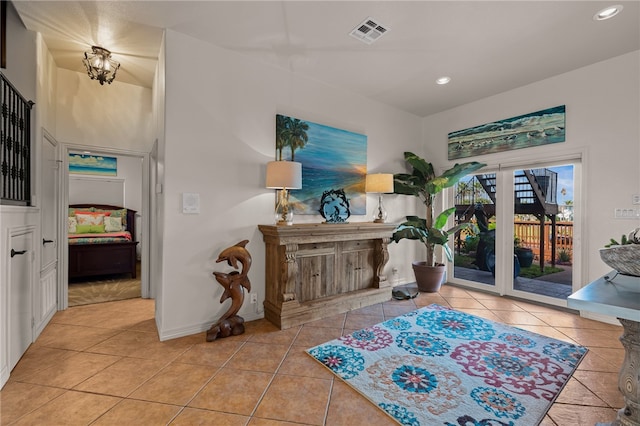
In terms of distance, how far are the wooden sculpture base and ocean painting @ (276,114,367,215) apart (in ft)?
4.50

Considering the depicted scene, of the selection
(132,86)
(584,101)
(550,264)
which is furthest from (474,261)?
(132,86)

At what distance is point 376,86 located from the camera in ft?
12.6

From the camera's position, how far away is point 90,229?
18.6 feet

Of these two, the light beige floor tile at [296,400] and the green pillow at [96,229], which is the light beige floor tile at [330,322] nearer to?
the light beige floor tile at [296,400]

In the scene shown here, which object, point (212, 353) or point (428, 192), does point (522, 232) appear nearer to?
point (428, 192)

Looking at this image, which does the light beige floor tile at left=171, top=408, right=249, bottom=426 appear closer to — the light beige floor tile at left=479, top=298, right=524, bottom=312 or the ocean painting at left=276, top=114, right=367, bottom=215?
the ocean painting at left=276, top=114, right=367, bottom=215

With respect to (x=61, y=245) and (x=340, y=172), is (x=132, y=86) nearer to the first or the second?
(x=61, y=245)

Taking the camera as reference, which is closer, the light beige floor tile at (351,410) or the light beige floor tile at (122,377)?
the light beige floor tile at (351,410)

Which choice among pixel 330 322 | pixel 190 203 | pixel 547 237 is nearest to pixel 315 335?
pixel 330 322

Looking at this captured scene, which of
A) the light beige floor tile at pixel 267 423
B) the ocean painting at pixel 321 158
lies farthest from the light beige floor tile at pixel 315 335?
the ocean painting at pixel 321 158

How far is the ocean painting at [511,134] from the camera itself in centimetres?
352

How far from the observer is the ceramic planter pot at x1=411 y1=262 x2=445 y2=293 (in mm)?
4207

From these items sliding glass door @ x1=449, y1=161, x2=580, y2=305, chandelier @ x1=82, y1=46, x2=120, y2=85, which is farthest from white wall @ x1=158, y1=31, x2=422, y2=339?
sliding glass door @ x1=449, y1=161, x2=580, y2=305

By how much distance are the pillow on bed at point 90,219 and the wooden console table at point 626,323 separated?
7.33 m
